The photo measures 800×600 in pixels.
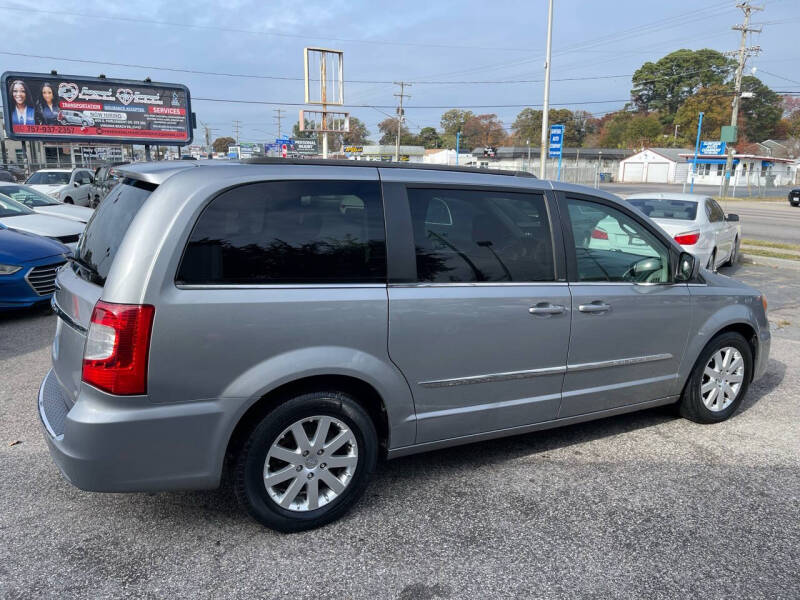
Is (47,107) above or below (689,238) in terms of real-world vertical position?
above

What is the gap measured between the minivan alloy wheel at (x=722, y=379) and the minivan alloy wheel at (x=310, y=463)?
2761 mm

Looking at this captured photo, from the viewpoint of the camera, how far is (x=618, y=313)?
3795 mm

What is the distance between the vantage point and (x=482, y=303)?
3.31 metres

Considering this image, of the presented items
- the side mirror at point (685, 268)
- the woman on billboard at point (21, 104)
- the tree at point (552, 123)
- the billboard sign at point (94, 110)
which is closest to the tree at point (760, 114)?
the tree at point (552, 123)

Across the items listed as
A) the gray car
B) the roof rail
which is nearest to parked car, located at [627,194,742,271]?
the gray car

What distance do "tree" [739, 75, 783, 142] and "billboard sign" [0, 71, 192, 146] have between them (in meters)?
96.1

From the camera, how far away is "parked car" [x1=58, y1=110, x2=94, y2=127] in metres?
31.6

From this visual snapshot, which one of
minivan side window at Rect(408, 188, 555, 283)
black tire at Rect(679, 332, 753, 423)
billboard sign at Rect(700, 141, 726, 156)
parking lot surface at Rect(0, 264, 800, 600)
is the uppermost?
billboard sign at Rect(700, 141, 726, 156)

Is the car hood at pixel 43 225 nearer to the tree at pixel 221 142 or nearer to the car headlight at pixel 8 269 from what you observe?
the car headlight at pixel 8 269

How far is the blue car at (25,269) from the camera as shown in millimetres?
7105

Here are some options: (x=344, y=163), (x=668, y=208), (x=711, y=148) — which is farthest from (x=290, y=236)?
(x=711, y=148)

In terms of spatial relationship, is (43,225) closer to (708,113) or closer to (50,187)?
(50,187)

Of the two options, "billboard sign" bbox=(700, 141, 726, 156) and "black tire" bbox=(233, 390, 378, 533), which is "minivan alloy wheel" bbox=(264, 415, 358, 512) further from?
"billboard sign" bbox=(700, 141, 726, 156)

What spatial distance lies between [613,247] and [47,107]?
3453 cm
